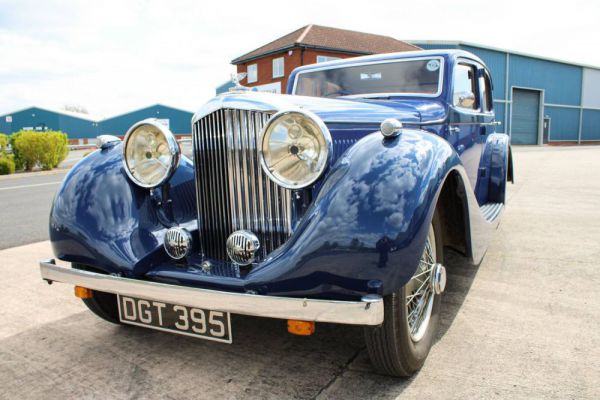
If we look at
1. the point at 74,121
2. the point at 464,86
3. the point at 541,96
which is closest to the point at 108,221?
the point at 464,86

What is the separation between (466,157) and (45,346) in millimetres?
3089

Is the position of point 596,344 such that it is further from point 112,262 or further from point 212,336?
point 112,262

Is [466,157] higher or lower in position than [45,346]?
higher

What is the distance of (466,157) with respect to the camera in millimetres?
3662

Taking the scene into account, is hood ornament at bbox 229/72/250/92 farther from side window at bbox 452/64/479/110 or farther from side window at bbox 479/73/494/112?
side window at bbox 479/73/494/112

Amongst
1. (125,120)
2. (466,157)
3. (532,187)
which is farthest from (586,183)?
(125,120)

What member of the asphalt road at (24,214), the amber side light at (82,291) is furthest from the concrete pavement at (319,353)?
the asphalt road at (24,214)

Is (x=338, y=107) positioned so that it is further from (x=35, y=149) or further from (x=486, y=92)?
(x=35, y=149)

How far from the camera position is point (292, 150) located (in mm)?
2109

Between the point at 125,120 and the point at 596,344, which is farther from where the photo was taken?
the point at 125,120

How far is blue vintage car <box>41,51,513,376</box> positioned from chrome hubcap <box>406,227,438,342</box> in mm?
10

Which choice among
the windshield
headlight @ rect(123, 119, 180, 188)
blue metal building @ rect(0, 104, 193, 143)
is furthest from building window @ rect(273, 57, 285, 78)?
headlight @ rect(123, 119, 180, 188)

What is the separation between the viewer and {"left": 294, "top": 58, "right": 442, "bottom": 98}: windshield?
11.4 feet

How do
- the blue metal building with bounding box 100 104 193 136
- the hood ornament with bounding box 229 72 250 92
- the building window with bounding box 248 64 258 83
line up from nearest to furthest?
the hood ornament with bounding box 229 72 250 92 < the building window with bounding box 248 64 258 83 < the blue metal building with bounding box 100 104 193 136
